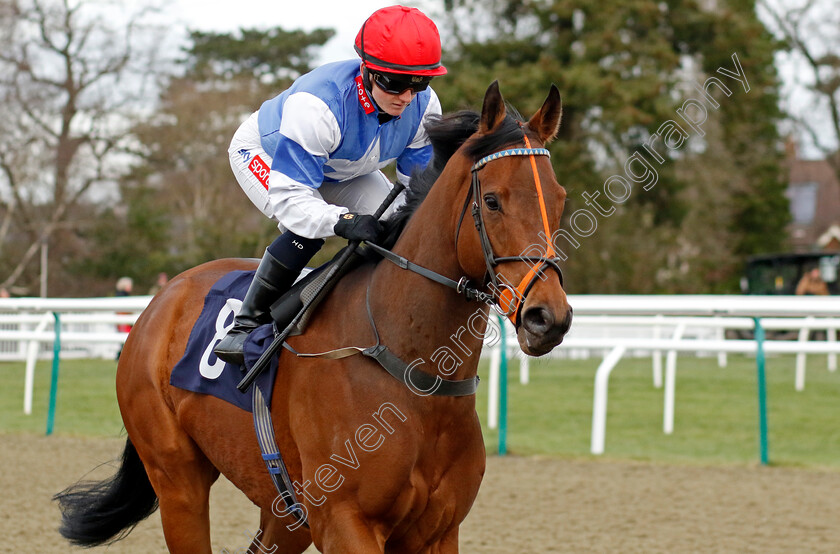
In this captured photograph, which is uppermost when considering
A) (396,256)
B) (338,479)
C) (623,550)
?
(396,256)

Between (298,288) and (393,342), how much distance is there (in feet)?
1.57

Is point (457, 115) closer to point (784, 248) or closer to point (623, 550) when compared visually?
point (623, 550)

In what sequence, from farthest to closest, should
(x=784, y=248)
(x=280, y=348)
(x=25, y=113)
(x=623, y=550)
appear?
(x=784, y=248) → (x=25, y=113) → (x=623, y=550) → (x=280, y=348)

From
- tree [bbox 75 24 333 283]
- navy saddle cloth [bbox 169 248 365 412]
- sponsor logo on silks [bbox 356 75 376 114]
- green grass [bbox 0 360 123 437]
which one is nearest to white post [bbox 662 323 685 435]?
green grass [bbox 0 360 123 437]

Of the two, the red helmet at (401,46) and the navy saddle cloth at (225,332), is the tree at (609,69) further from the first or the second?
the red helmet at (401,46)

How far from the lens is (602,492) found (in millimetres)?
5875

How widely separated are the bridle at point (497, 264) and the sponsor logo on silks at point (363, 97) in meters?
0.52

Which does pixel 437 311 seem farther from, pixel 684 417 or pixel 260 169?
pixel 684 417

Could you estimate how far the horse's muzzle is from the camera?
2.16m

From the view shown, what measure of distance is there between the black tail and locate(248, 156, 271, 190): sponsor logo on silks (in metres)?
1.33

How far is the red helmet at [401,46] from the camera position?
2773 millimetres

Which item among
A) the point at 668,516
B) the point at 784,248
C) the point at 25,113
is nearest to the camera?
the point at 668,516

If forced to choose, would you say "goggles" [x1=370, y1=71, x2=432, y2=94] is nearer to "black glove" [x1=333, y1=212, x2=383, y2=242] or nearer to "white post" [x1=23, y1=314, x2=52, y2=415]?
"black glove" [x1=333, y1=212, x2=383, y2=242]

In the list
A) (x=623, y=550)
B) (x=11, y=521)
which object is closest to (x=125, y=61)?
(x=11, y=521)
